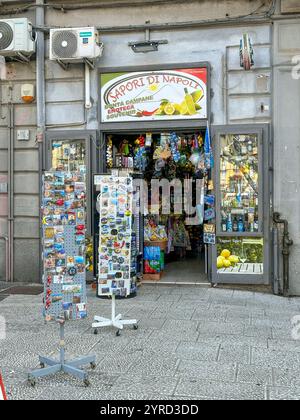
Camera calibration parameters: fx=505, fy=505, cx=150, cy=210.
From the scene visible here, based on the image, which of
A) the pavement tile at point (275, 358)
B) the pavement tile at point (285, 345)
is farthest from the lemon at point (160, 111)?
the pavement tile at point (275, 358)

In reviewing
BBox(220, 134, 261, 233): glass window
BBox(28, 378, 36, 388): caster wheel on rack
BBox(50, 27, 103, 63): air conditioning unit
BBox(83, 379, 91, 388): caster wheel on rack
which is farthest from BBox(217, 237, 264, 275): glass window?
BBox(28, 378, 36, 388): caster wheel on rack

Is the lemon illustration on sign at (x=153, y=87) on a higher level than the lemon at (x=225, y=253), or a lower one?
higher

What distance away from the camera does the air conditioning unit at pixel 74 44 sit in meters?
8.58

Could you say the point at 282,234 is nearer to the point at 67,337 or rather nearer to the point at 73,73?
the point at 67,337

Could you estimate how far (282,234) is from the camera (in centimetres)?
837

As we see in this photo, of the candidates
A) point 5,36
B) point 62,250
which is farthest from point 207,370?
point 5,36

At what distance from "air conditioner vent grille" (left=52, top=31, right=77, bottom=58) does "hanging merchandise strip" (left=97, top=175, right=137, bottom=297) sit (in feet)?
10.5

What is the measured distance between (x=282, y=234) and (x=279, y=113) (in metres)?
2.00

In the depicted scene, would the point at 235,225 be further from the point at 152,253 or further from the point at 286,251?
the point at 152,253

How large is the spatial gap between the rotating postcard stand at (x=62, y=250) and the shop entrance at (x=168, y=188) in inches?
139

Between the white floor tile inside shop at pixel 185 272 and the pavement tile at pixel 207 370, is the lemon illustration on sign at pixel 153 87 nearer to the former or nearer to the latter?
the white floor tile inside shop at pixel 185 272

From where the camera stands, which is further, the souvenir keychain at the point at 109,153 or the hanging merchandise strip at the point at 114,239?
the souvenir keychain at the point at 109,153

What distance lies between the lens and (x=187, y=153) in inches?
376

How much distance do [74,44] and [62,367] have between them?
579 cm
